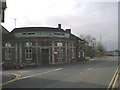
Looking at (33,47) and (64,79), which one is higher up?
(33,47)

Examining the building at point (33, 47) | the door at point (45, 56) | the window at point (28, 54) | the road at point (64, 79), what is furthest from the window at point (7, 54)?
the road at point (64, 79)

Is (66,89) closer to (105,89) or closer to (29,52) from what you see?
(105,89)

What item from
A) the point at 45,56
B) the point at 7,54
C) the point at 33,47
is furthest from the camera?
the point at 7,54

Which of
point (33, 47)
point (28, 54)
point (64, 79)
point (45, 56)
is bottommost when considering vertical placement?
point (64, 79)

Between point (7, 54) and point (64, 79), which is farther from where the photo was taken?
point (7, 54)

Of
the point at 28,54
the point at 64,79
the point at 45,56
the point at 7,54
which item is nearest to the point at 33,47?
the point at 28,54

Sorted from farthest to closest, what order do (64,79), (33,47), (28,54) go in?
(28,54), (33,47), (64,79)

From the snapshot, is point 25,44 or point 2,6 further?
point 25,44

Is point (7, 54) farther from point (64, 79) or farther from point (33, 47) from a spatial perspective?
point (64, 79)

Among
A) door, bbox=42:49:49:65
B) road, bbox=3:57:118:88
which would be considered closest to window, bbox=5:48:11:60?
door, bbox=42:49:49:65

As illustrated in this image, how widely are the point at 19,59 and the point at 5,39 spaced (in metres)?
5.27

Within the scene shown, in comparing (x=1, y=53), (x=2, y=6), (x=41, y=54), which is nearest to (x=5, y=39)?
(x=1, y=53)

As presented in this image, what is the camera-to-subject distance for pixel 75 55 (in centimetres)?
7881

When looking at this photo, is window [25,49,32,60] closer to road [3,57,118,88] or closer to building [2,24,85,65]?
building [2,24,85,65]
